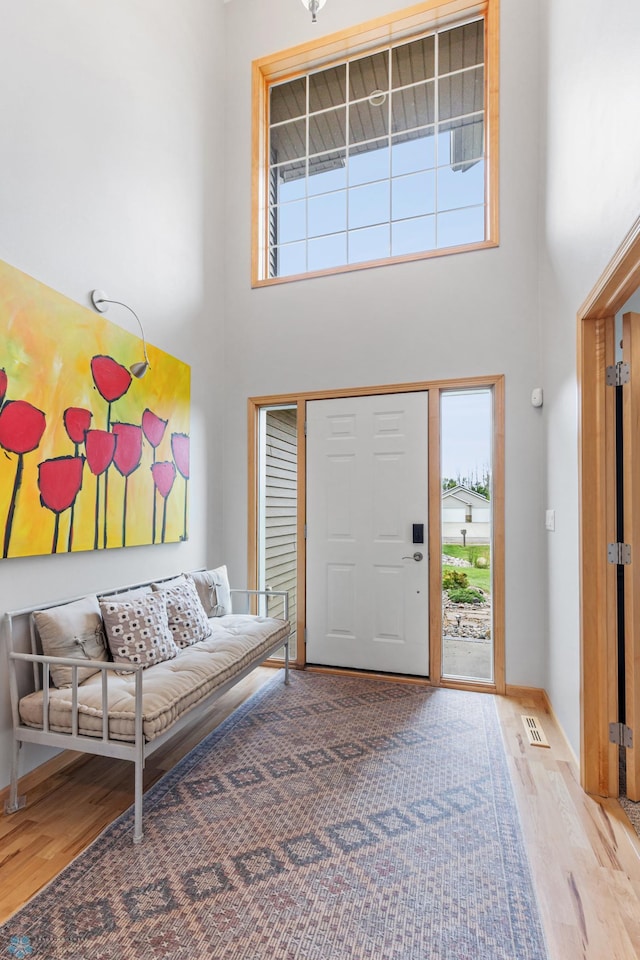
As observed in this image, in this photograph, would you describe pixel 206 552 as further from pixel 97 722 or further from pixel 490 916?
pixel 490 916

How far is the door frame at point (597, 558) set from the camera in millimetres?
2162

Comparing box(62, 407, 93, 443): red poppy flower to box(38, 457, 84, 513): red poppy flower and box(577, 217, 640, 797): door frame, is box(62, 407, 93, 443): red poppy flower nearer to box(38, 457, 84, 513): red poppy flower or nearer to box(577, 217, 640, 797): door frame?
box(38, 457, 84, 513): red poppy flower

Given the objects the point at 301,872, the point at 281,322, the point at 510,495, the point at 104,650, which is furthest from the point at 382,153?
the point at 301,872

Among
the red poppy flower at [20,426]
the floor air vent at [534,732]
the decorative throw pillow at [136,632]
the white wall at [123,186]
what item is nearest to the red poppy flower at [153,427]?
the white wall at [123,186]

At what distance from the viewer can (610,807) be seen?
81.6 inches

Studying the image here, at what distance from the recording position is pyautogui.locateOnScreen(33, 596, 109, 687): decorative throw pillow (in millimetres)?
2150

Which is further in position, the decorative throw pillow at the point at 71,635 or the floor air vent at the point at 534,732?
the floor air vent at the point at 534,732

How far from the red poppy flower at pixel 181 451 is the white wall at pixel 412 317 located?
0.58m

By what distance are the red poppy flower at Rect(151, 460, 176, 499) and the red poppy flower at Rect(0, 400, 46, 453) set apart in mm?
873

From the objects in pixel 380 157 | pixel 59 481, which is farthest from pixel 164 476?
pixel 380 157

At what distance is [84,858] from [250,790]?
0.68 m

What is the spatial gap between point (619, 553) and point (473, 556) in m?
1.32

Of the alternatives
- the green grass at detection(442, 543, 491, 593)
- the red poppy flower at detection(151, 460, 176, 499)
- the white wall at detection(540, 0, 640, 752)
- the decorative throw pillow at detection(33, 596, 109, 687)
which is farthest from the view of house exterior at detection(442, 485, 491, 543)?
the decorative throw pillow at detection(33, 596, 109, 687)

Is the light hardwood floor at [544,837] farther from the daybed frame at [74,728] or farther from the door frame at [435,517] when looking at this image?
the door frame at [435,517]
